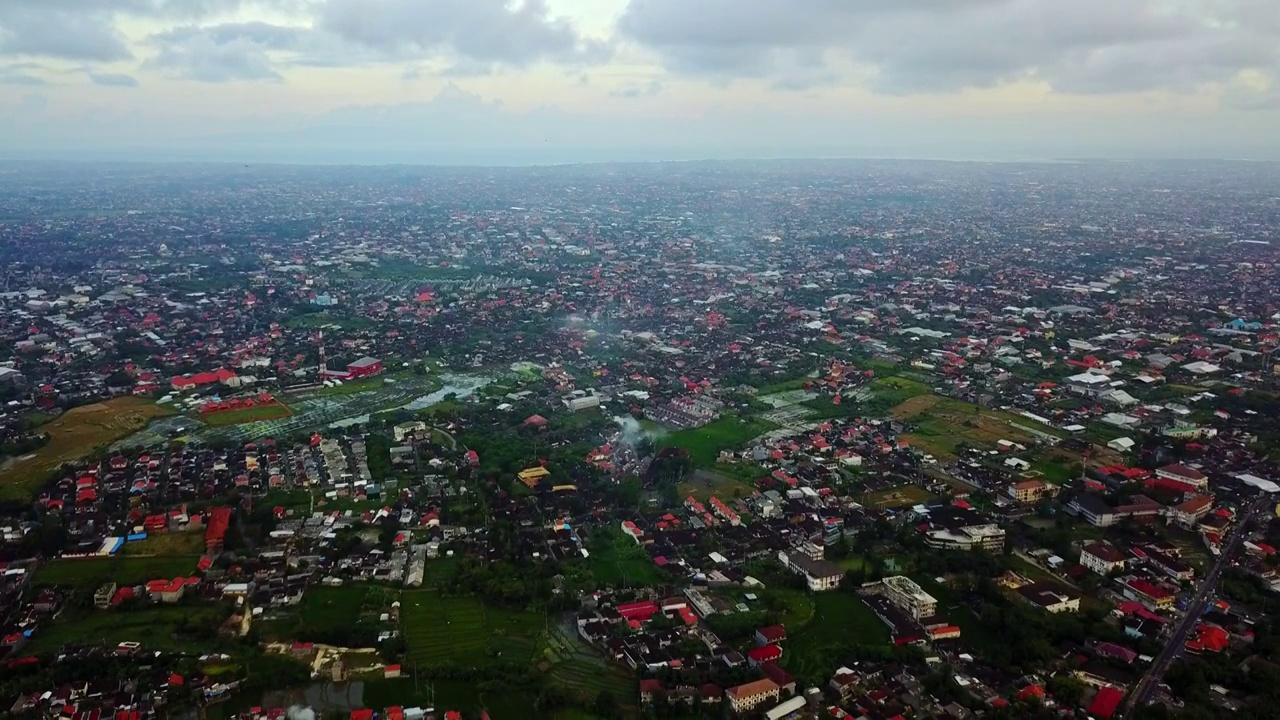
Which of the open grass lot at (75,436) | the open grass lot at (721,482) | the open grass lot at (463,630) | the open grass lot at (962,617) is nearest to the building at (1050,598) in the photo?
the open grass lot at (962,617)

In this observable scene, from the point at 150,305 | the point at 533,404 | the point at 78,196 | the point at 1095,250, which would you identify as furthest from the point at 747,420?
the point at 78,196

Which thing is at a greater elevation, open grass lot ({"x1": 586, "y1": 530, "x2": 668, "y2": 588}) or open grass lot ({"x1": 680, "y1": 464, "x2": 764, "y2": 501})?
open grass lot ({"x1": 680, "y1": 464, "x2": 764, "y2": 501})

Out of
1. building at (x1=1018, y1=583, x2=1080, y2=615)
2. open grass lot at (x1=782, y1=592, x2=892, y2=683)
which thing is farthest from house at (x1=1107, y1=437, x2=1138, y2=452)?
open grass lot at (x1=782, y1=592, x2=892, y2=683)

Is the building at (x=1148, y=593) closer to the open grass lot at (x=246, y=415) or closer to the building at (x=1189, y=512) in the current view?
the building at (x=1189, y=512)

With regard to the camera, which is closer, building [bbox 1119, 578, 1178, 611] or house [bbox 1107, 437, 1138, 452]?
building [bbox 1119, 578, 1178, 611]

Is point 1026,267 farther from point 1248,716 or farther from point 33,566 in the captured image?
point 33,566

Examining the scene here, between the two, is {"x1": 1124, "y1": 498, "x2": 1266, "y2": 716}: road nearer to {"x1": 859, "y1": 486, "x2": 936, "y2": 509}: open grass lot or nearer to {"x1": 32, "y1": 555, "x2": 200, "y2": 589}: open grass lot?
{"x1": 859, "y1": 486, "x2": 936, "y2": 509}: open grass lot

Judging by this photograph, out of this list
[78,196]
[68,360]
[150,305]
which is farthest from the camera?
[78,196]

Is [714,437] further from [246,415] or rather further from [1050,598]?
[246,415]
